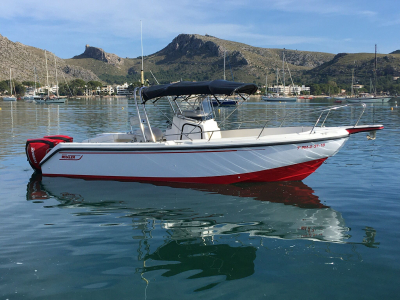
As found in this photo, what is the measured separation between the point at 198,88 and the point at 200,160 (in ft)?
5.97

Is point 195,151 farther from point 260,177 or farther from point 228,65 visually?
point 228,65

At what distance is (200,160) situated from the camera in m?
9.25

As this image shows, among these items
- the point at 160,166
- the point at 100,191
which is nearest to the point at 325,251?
the point at 160,166

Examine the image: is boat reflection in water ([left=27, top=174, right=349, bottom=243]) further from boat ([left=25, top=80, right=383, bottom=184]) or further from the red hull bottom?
boat ([left=25, top=80, right=383, bottom=184])

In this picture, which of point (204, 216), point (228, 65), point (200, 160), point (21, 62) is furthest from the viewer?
point (228, 65)

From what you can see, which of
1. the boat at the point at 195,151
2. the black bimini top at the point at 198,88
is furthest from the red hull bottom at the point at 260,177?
the black bimini top at the point at 198,88

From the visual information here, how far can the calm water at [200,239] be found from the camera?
4.69 meters

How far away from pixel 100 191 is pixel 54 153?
1.96m

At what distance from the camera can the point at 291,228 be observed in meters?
6.78

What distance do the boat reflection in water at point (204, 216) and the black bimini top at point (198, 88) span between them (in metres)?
2.41

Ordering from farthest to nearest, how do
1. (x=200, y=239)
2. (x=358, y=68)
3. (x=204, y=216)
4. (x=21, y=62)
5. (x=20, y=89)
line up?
(x=358, y=68)
(x=21, y=62)
(x=20, y=89)
(x=204, y=216)
(x=200, y=239)

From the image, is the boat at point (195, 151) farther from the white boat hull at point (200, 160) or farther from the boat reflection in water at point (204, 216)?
the boat reflection in water at point (204, 216)

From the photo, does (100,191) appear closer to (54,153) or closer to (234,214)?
(54,153)

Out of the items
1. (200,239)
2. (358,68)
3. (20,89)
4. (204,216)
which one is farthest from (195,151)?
(358,68)
